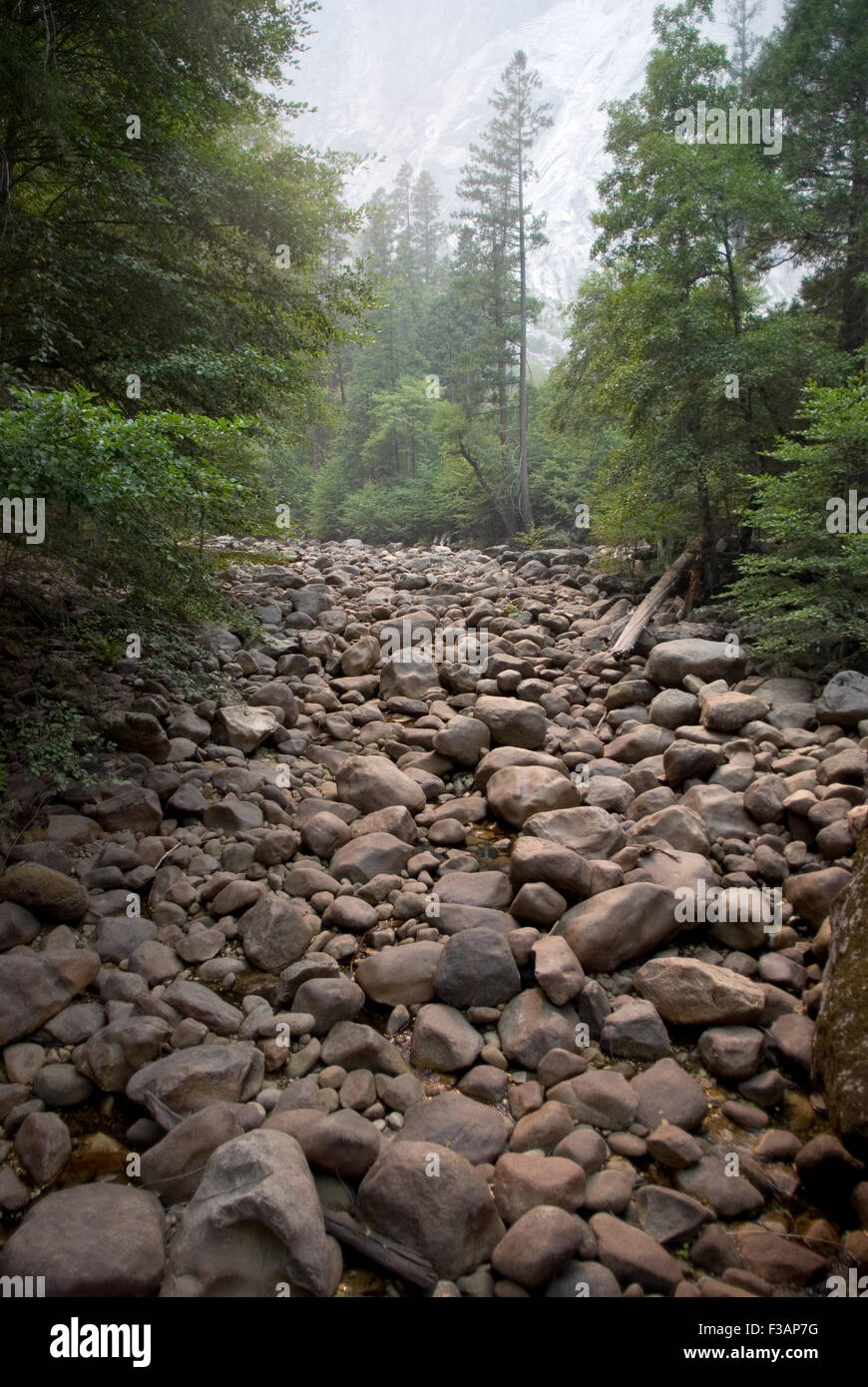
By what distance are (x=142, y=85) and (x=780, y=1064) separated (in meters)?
8.08

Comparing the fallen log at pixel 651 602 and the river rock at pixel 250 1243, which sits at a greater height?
the fallen log at pixel 651 602

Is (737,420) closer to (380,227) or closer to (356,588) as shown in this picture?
(356,588)

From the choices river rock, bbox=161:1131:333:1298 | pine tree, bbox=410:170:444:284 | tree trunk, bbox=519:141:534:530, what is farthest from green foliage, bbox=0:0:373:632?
pine tree, bbox=410:170:444:284

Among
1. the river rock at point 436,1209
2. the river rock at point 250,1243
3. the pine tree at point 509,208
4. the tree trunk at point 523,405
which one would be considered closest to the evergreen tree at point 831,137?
the tree trunk at point 523,405

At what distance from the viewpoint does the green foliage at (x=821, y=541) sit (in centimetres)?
626

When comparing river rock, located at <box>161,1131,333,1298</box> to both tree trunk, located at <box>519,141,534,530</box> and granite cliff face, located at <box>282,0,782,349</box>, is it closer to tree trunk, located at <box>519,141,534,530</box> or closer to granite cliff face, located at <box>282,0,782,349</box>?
tree trunk, located at <box>519,141,534,530</box>

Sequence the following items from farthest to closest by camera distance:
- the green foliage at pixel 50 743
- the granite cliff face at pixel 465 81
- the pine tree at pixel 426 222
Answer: the granite cliff face at pixel 465 81, the pine tree at pixel 426 222, the green foliage at pixel 50 743

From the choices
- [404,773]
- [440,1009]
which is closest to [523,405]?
[404,773]

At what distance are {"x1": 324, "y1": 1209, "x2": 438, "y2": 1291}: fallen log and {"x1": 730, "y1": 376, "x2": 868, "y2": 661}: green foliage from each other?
576cm

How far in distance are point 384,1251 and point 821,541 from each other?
22.1 feet

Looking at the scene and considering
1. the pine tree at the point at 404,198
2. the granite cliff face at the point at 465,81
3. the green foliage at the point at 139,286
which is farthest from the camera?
the granite cliff face at the point at 465,81

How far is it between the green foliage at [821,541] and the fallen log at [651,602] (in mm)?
1419

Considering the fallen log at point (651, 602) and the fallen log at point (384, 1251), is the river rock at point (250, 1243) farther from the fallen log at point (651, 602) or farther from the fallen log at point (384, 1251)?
the fallen log at point (651, 602)

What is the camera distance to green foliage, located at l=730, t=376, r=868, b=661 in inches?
247
